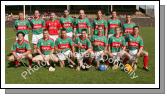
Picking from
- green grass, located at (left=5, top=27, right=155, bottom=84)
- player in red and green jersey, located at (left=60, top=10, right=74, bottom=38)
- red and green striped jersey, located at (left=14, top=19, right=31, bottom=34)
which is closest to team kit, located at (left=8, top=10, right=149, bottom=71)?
green grass, located at (left=5, top=27, right=155, bottom=84)

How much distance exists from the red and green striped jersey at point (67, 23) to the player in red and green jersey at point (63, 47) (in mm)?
690

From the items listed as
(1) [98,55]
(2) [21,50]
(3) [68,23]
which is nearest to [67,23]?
(3) [68,23]

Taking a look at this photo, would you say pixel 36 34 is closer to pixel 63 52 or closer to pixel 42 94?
pixel 63 52

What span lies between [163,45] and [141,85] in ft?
3.55

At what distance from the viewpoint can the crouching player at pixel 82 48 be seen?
872 centimetres

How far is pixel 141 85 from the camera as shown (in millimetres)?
7320

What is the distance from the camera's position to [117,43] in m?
8.89

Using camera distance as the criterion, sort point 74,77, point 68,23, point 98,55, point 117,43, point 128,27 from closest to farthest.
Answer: point 74,77 → point 98,55 → point 117,43 → point 128,27 → point 68,23

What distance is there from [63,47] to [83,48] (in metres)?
0.56

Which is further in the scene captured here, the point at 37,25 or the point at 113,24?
the point at 37,25

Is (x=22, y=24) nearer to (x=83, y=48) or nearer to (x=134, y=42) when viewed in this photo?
(x=83, y=48)

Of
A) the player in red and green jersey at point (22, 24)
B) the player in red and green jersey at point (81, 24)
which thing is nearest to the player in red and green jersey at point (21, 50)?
the player in red and green jersey at point (22, 24)

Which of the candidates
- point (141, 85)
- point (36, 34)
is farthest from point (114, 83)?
point (36, 34)

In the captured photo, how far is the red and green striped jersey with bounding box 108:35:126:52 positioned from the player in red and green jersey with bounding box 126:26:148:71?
179mm
